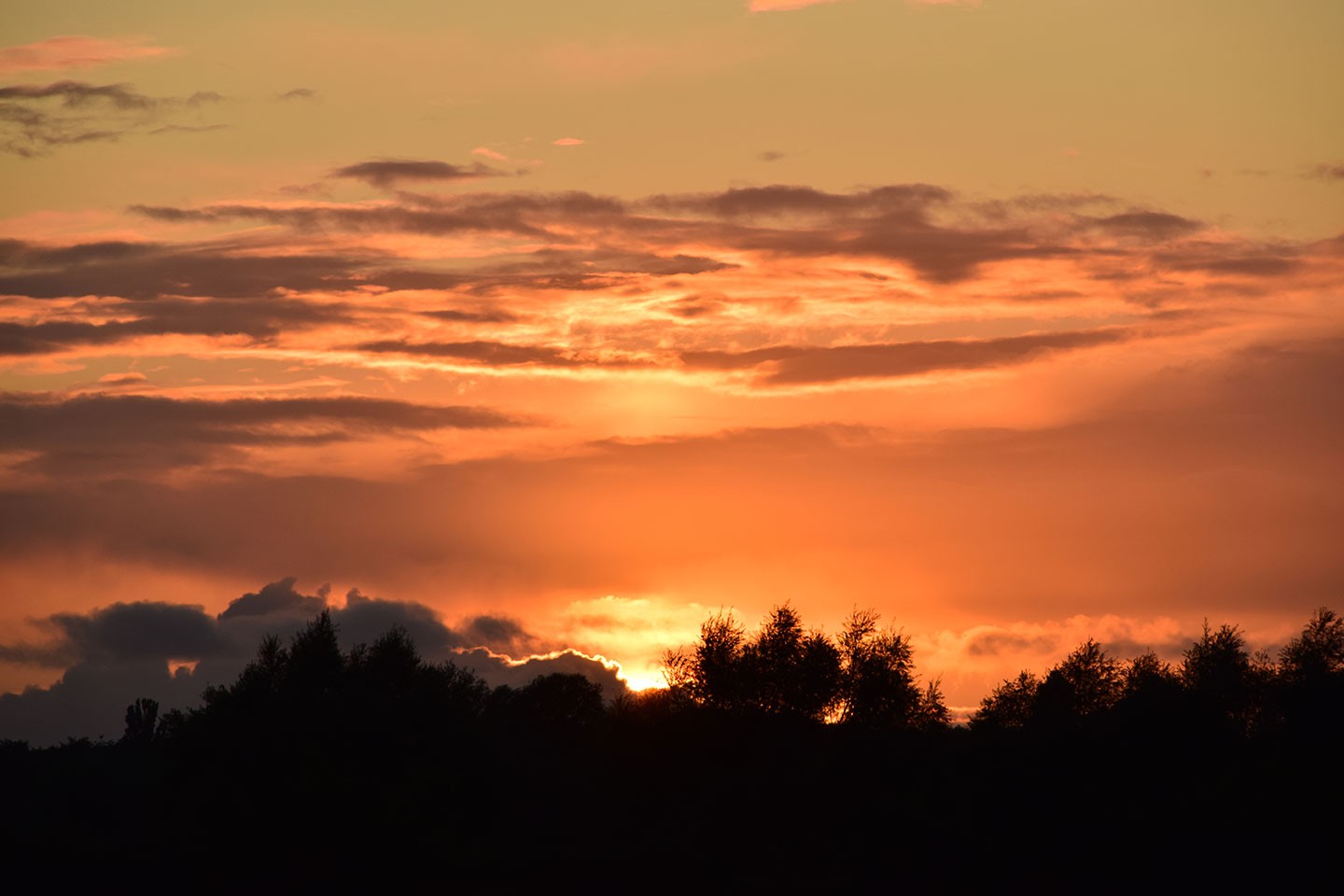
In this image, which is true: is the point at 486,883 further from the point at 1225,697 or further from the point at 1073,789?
the point at 1225,697

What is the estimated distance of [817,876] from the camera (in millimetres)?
116188

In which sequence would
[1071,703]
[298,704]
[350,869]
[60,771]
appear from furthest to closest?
[1071,703] → [60,771] → [298,704] → [350,869]

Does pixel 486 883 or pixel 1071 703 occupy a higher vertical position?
pixel 1071 703

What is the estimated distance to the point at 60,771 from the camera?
14488cm

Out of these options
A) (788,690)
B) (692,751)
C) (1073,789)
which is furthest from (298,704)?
(1073,789)

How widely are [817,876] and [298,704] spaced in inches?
1885

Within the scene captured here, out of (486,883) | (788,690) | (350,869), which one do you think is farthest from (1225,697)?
(350,869)

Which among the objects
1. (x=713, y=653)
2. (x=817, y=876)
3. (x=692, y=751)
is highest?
(x=713, y=653)

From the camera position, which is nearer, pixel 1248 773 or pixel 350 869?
pixel 350 869

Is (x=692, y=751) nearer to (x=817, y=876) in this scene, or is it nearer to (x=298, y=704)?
(x=817, y=876)

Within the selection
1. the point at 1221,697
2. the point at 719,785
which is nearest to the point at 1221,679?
the point at 1221,697

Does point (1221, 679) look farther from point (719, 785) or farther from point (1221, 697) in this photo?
point (719, 785)

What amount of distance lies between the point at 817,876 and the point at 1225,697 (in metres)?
48.6

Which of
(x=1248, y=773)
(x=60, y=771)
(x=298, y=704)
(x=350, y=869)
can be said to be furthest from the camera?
(x=60, y=771)
